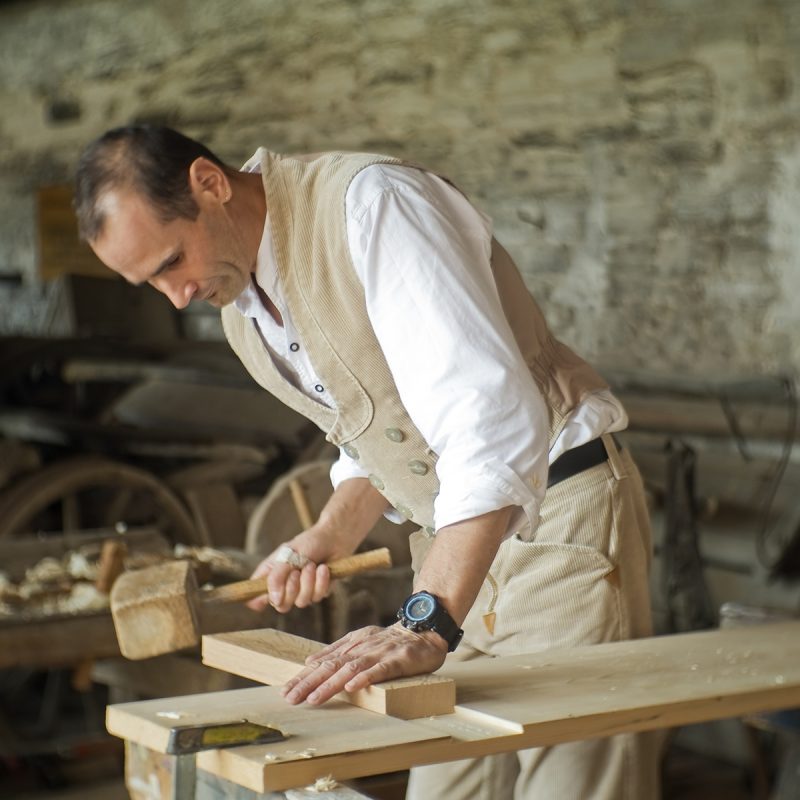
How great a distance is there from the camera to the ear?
6.60ft

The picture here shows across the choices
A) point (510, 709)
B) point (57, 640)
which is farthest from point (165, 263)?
point (57, 640)

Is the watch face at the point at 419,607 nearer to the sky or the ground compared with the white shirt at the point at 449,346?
nearer to the ground

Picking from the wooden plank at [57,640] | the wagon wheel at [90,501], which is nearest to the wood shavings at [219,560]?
the wooden plank at [57,640]

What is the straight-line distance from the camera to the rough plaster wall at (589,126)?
5.41 meters

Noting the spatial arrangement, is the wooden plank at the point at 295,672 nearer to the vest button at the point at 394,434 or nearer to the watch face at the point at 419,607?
the watch face at the point at 419,607

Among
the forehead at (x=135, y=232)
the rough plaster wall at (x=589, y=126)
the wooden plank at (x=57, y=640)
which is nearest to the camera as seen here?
the forehead at (x=135, y=232)

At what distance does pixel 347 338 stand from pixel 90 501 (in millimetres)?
3138

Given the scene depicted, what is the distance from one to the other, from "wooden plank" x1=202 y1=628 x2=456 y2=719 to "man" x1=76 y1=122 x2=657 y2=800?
0.03 metres

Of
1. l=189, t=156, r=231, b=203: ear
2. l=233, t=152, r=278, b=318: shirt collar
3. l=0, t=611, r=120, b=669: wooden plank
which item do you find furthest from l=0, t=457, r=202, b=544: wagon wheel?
l=189, t=156, r=231, b=203: ear

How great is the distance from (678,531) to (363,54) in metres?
3.59

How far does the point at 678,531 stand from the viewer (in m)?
4.26

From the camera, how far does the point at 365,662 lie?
173 centimetres

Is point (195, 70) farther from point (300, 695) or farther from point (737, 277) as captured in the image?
point (300, 695)

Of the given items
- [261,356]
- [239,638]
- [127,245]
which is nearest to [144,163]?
[127,245]
